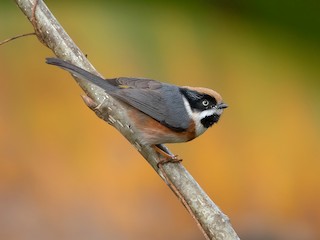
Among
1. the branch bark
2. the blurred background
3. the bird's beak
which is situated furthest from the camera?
the blurred background

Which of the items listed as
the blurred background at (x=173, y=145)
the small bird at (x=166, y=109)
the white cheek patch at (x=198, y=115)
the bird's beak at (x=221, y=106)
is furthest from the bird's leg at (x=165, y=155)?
the blurred background at (x=173, y=145)

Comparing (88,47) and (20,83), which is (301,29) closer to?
(88,47)

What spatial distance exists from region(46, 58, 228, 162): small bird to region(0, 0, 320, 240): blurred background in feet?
1.82

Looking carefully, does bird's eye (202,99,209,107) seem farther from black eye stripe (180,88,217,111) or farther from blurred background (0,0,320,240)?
blurred background (0,0,320,240)

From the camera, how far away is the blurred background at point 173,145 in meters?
4.08

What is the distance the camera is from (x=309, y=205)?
166 inches

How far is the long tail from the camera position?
10.6ft

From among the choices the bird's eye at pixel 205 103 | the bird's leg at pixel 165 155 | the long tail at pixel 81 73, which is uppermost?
the long tail at pixel 81 73

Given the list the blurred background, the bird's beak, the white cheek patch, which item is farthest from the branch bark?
the blurred background

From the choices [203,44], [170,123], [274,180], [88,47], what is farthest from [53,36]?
[274,180]

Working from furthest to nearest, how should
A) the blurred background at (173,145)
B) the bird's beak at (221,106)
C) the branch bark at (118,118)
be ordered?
the blurred background at (173,145) → the bird's beak at (221,106) → the branch bark at (118,118)

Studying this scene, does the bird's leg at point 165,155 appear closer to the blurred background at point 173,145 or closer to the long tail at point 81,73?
the long tail at point 81,73

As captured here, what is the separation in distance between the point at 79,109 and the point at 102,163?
31cm

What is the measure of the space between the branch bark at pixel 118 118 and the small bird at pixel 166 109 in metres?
0.06
